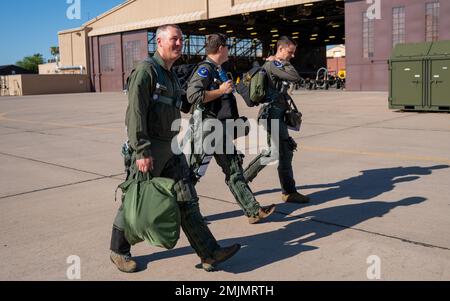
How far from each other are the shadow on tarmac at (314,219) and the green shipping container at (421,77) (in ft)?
29.5

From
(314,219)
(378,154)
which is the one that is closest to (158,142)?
(314,219)

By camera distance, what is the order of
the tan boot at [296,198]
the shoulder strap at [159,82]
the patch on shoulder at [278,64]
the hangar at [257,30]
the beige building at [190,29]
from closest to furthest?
1. the shoulder strap at [159,82]
2. the patch on shoulder at [278,64]
3. the tan boot at [296,198]
4. the hangar at [257,30]
5. the beige building at [190,29]

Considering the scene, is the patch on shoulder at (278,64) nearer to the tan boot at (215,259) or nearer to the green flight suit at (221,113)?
the green flight suit at (221,113)

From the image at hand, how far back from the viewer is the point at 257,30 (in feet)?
162

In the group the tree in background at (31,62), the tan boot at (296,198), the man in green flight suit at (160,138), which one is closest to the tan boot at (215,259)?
the man in green flight suit at (160,138)

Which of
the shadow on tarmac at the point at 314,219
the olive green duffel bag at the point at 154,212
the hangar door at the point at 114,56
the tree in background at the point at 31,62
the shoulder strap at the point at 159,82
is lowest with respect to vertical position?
the shadow on tarmac at the point at 314,219

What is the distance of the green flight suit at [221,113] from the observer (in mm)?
4426

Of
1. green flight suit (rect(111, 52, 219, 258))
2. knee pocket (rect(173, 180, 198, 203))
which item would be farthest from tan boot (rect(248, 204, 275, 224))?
knee pocket (rect(173, 180, 198, 203))

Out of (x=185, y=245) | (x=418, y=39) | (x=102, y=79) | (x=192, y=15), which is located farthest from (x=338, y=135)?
(x=102, y=79)

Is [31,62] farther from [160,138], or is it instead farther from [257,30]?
[160,138]

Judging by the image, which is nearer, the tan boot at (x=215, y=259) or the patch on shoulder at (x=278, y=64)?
the tan boot at (x=215, y=259)

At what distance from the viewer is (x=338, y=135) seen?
445 inches

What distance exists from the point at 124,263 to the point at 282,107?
2.62 meters
